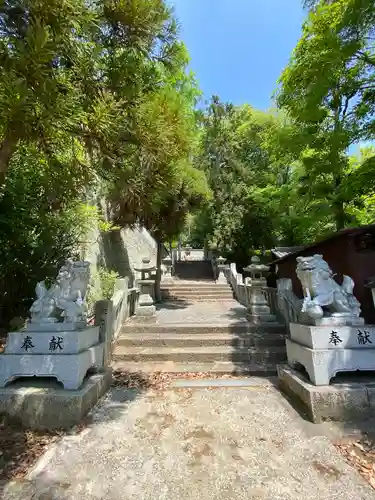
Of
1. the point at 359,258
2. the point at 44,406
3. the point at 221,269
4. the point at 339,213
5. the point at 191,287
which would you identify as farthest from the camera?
the point at 221,269

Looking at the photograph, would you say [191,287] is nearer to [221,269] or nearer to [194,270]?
[221,269]

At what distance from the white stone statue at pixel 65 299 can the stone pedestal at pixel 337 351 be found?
9.80ft

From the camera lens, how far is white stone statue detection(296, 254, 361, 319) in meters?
3.65

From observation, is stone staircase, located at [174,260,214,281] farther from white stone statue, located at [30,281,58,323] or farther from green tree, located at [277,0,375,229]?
white stone statue, located at [30,281,58,323]

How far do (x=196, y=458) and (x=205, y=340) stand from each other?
314 centimetres

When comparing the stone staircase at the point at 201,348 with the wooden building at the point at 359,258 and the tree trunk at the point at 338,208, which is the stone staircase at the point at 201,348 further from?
the tree trunk at the point at 338,208

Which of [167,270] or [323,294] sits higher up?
[167,270]

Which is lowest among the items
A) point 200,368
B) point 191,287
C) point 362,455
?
point 362,455

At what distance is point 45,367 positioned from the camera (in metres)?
3.46

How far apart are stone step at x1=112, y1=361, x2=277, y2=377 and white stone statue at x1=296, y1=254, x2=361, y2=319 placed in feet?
5.88

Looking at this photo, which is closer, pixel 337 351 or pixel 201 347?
pixel 337 351

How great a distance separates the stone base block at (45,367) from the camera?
3426mm

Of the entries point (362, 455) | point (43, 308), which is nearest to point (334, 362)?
point (362, 455)

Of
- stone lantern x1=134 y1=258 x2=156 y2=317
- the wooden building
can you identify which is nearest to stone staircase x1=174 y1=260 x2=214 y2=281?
stone lantern x1=134 y1=258 x2=156 y2=317
